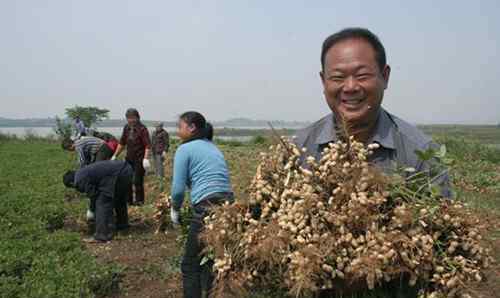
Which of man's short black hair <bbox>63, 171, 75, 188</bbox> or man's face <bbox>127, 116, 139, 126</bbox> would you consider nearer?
man's short black hair <bbox>63, 171, 75, 188</bbox>

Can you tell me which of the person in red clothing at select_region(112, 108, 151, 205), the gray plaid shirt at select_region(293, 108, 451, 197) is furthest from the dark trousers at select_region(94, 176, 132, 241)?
the gray plaid shirt at select_region(293, 108, 451, 197)

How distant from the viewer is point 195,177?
3906mm

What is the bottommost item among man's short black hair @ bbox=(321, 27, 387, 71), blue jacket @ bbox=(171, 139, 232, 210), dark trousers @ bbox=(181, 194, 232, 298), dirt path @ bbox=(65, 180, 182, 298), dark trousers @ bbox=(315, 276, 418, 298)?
dirt path @ bbox=(65, 180, 182, 298)

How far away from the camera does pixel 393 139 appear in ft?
6.28

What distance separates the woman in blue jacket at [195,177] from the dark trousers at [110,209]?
288cm

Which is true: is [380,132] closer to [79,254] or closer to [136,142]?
[79,254]

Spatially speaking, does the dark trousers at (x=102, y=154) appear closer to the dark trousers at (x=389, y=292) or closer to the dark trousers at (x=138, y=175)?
the dark trousers at (x=138, y=175)

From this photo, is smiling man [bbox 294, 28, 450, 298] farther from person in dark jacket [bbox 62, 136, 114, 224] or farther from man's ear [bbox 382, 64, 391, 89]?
person in dark jacket [bbox 62, 136, 114, 224]

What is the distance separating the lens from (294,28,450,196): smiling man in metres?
1.82

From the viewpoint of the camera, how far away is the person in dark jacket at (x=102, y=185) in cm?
638

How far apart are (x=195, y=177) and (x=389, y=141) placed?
232 centimetres

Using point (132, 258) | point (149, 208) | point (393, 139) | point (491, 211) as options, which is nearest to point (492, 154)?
point (491, 211)

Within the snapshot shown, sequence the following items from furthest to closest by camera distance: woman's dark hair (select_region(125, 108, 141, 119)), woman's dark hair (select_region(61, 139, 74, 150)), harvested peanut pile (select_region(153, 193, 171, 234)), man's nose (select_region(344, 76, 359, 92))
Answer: woman's dark hair (select_region(125, 108, 141, 119)) → woman's dark hair (select_region(61, 139, 74, 150)) → harvested peanut pile (select_region(153, 193, 171, 234)) → man's nose (select_region(344, 76, 359, 92))

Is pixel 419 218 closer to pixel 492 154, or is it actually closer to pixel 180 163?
pixel 180 163
